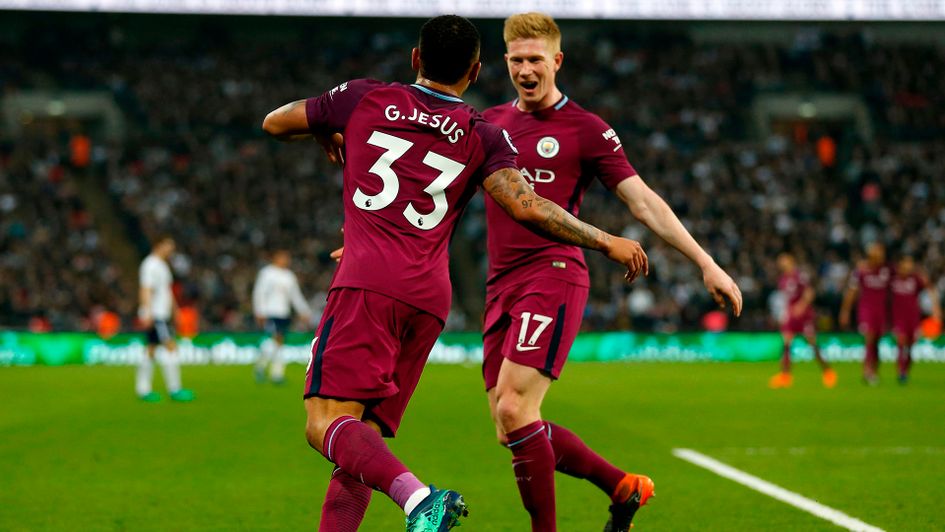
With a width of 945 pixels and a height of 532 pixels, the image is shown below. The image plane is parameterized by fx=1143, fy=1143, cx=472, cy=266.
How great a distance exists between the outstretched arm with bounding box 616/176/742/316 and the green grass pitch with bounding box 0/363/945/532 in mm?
1869

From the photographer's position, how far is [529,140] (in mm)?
5820

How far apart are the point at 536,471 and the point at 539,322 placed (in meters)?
0.71

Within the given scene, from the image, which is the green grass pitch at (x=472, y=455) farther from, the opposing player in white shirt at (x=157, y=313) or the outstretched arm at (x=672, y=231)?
the outstretched arm at (x=672, y=231)

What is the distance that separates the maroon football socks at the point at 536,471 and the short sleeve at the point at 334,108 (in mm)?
1849

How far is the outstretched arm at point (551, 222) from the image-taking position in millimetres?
4340

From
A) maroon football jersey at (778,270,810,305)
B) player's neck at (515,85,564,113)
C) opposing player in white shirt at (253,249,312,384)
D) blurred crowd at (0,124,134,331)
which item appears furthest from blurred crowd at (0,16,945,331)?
player's neck at (515,85,564,113)

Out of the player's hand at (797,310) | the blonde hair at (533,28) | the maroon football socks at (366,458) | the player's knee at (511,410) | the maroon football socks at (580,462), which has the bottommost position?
the player's hand at (797,310)

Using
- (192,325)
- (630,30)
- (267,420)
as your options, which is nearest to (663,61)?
(630,30)

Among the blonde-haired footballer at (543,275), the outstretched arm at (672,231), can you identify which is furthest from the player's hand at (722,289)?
the blonde-haired footballer at (543,275)

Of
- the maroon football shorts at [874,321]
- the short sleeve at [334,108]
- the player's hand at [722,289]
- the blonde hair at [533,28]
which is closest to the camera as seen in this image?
the short sleeve at [334,108]

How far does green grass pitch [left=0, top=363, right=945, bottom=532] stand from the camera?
267 inches

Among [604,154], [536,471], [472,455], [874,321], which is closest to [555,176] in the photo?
[604,154]

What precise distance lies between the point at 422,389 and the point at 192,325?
10.8m

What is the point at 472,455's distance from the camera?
9.68m
